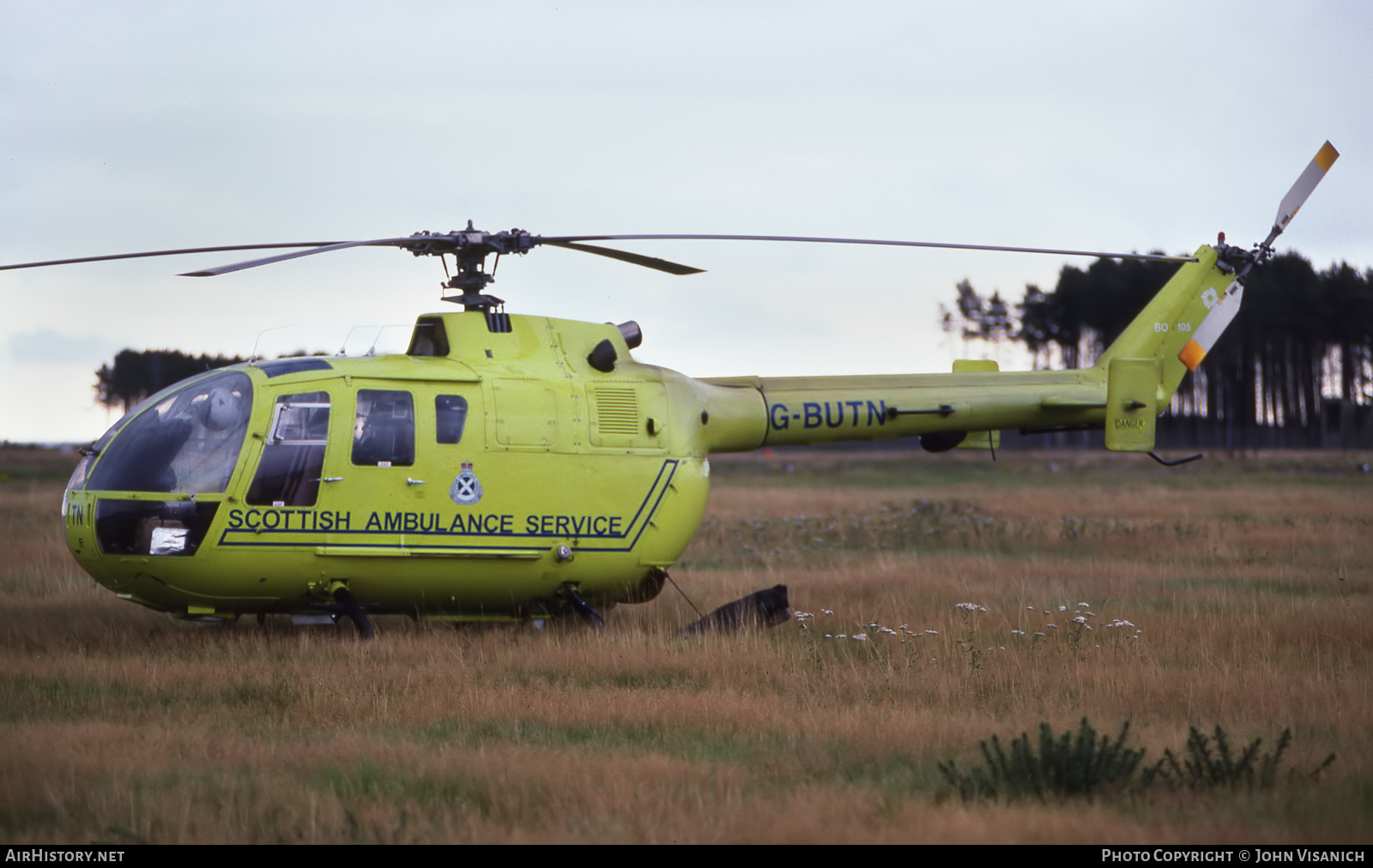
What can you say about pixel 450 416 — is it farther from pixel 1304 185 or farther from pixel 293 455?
pixel 1304 185

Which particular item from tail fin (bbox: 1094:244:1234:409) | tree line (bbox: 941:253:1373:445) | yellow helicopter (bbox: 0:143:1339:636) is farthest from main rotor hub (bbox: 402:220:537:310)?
tree line (bbox: 941:253:1373:445)

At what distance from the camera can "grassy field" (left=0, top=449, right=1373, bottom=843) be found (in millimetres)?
6195

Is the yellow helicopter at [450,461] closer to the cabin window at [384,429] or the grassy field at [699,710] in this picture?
the cabin window at [384,429]

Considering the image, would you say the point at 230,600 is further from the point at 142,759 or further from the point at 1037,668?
the point at 1037,668

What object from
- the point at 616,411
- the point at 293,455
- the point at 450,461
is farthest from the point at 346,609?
the point at 616,411

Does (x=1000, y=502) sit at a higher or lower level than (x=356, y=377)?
lower

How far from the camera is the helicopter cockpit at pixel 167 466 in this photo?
35.8ft

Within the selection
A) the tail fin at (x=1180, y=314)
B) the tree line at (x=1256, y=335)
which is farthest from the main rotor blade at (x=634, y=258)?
the tree line at (x=1256, y=335)

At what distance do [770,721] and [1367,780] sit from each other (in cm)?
335

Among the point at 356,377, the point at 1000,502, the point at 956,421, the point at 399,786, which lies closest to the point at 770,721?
the point at 399,786

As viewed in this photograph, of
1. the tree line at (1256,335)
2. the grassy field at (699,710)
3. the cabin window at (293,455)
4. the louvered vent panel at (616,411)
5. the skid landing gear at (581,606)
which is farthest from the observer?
the tree line at (1256,335)

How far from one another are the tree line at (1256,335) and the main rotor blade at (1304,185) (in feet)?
123

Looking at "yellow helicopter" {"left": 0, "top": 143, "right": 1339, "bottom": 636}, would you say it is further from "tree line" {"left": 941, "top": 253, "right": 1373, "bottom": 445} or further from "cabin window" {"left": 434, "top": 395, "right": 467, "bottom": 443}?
"tree line" {"left": 941, "top": 253, "right": 1373, "bottom": 445}

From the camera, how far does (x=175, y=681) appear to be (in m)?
9.60
